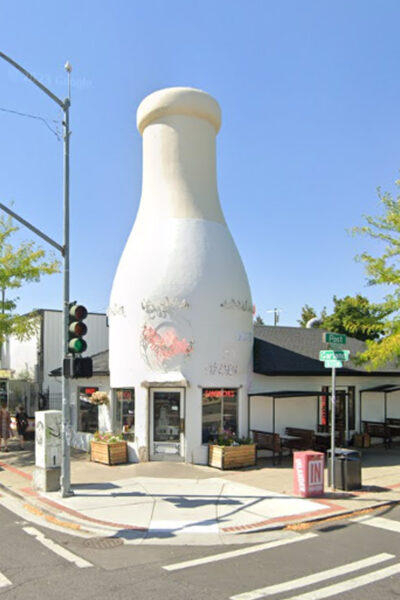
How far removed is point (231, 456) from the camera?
14.6 m

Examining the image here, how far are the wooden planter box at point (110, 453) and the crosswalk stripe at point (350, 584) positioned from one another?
953 centimetres

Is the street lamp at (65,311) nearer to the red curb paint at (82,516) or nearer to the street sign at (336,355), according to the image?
the red curb paint at (82,516)

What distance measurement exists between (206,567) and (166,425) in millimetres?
8307

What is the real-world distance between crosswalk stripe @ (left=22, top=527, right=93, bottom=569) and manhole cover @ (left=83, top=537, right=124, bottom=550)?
1.43 feet

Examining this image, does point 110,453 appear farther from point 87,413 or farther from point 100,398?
point 87,413

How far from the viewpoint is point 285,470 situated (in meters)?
14.4

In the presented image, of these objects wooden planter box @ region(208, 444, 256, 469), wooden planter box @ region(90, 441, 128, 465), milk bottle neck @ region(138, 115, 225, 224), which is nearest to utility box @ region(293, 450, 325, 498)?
wooden planter box @ region(208, 444, 256, 469)

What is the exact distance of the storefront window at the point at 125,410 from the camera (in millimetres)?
16172

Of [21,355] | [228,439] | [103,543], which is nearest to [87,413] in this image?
[228,439]

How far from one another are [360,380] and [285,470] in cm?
711

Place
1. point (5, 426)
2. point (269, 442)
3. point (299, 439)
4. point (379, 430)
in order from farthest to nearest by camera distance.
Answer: point (379, 430) < point (5, 426) < point (299, 439) < point (269, 442)

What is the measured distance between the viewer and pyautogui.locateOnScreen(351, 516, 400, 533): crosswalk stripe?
9217 millimetres

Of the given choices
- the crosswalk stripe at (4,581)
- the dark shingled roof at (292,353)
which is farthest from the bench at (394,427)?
the crosswalk stripe at (4,581)

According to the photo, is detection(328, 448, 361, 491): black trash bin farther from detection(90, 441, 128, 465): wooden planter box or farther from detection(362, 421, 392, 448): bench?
detection(362, 421, 392, 448): bench
